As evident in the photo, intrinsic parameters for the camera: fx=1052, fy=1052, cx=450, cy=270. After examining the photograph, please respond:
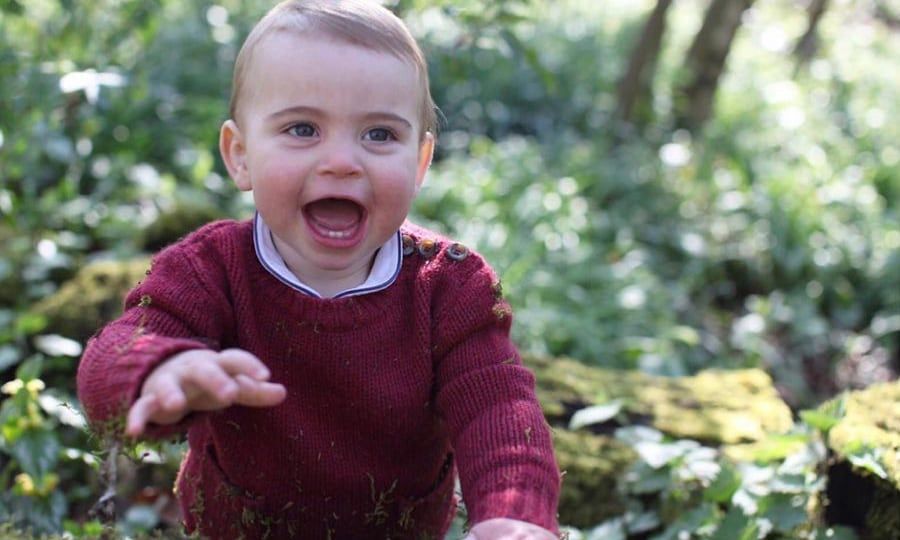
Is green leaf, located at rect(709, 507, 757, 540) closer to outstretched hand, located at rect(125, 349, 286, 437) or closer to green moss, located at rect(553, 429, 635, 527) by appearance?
green moss, located at rect(553, 429, 635, 527)

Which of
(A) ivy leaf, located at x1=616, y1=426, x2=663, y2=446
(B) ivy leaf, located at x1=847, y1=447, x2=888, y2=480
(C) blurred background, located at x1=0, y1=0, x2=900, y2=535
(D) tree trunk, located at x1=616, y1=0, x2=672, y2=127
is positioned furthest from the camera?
(D) tree trunk, located at x1=616, y1=0, x2=672, y2=127

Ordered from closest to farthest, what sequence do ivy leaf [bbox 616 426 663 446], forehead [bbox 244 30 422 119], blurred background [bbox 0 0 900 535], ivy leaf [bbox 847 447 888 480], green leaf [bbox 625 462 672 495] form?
forehead [bbox 244 30 422 119] < ivy leaf [bbox 847 447 888 480] < green leaf [bbox 625 462 672 495] < ivy leaf [bbox 616 426 663 446] < blurred background [bbox 0 0 900 535]

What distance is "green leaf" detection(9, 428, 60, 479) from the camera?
9.05 ft

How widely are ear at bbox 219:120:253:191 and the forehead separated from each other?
16cm

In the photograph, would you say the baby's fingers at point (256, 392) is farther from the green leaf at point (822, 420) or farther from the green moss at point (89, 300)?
the green moss at point (89, 300)

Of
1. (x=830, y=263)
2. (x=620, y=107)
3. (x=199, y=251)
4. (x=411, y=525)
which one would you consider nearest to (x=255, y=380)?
(x=199, y=251)

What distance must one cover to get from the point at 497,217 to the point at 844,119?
4.32 m

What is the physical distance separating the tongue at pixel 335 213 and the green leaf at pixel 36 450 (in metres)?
1.32

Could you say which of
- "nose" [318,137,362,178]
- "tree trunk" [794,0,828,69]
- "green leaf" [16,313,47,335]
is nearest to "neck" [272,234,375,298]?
"nose" [318,137,362,178]

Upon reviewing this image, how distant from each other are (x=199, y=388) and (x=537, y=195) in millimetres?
3979

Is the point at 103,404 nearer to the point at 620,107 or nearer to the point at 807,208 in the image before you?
the point at 807,208

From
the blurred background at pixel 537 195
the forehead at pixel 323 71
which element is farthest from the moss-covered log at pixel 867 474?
the blurred background at pixel 537 195

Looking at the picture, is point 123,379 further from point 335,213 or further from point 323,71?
point 323,71

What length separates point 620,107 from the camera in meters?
7.22
